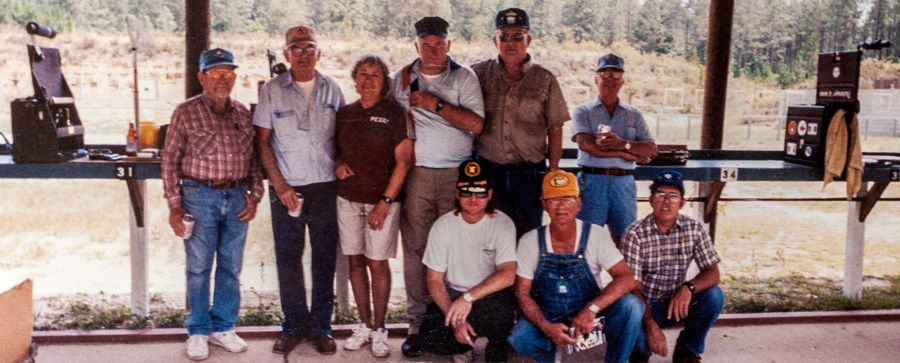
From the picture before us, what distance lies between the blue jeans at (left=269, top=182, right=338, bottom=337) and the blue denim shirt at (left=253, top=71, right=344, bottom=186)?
106mm

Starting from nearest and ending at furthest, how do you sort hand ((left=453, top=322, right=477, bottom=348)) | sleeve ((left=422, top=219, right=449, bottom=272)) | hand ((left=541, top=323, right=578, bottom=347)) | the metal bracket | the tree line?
hand ((left=541, top=323, right=578, bottom=347)), hand ((left=453, top=322, right=477, bottom=348)), sleeve ((left=422, top=219, right=449, bottom=272)), the metal bracket, the tree line

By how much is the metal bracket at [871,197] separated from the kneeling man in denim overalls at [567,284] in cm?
242

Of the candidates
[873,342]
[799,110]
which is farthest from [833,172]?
[873,342]

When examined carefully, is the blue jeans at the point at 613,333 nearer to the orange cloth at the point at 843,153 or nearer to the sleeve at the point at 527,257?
the sleeve at the point at 527,257

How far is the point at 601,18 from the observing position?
207 inches

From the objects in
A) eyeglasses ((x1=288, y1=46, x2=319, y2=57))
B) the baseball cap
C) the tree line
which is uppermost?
the tree line

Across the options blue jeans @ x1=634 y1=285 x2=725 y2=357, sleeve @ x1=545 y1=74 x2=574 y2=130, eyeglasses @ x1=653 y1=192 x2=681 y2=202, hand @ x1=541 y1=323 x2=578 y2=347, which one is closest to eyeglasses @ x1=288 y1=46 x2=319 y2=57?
sleeve @ x1=545 y1=74 x2=574 y2=130

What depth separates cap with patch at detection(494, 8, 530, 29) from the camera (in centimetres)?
341

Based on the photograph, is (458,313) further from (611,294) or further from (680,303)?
(680,303)

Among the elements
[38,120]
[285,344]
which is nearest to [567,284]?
[285,344]

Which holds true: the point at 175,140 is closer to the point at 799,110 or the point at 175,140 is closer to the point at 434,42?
the point at 434,42

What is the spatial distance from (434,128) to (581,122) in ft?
3.35

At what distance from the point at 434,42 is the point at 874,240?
6524mm

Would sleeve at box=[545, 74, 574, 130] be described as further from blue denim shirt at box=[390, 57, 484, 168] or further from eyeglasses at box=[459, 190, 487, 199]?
eyeglasses at box=[459, 190, 487, 199]
